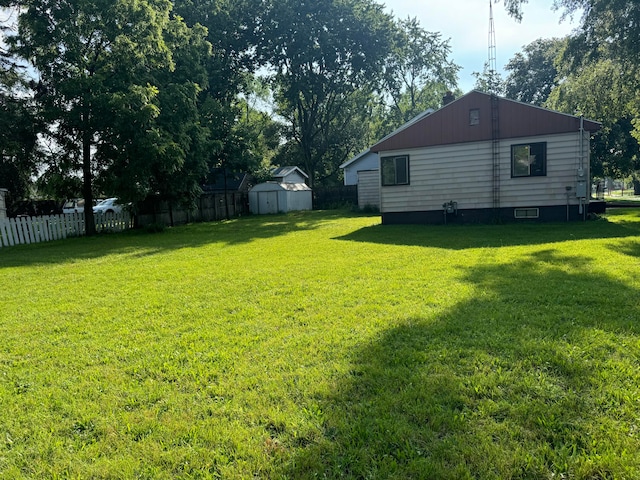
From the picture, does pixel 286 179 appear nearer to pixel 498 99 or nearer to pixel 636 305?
pixel 498 99

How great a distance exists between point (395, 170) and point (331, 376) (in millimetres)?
12165

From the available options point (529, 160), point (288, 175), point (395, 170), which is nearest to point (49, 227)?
point (395, 170)

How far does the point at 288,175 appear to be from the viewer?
33031 millimetres

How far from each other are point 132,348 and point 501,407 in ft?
9.95

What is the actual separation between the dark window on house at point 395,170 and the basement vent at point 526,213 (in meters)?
3.62

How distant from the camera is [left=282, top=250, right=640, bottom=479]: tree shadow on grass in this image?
2.04m

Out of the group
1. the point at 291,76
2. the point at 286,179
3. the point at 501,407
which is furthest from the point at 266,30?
the point at 501,407

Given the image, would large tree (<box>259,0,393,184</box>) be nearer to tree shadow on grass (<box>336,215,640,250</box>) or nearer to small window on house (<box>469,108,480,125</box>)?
small window on house (<box>469,108,480,125</box>)

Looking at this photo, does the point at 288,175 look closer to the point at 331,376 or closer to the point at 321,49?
the point at 321,49

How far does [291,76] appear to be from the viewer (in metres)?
29.9

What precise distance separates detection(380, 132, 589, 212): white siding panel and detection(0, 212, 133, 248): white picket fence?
35.9 ft

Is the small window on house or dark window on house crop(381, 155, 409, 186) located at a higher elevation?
the small window on house

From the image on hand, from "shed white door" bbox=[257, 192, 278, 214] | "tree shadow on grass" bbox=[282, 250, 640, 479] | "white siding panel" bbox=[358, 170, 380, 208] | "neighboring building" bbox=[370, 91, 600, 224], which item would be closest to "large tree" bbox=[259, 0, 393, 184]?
"shed white door" bbox=[257, 192, 278, 214]

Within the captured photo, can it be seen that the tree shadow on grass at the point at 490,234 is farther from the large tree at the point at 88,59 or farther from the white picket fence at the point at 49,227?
the white picket fence at the point at 49,227
